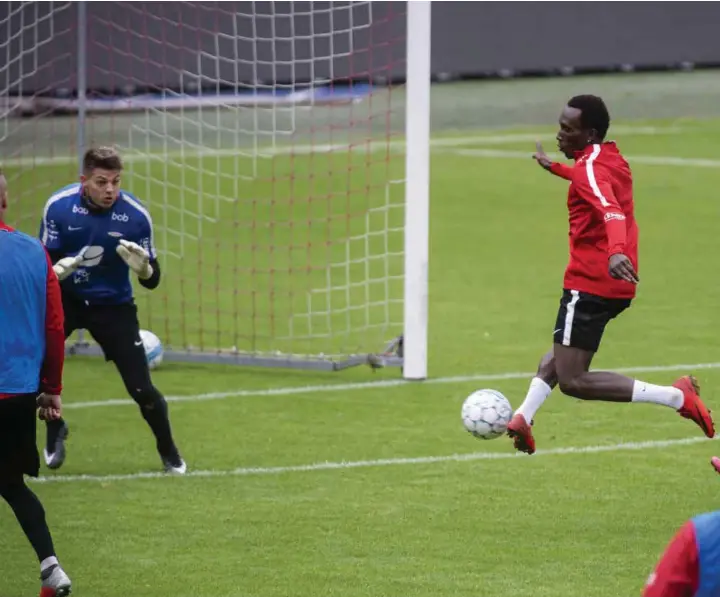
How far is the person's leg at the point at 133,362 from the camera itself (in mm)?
9008

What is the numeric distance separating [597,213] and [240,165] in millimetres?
14449

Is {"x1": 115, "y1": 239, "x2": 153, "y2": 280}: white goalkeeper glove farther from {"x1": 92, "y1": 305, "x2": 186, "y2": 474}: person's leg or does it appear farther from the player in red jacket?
the player in red jacket

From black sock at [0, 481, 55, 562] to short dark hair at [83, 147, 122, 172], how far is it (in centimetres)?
250

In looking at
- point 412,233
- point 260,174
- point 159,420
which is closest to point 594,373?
point 159,420

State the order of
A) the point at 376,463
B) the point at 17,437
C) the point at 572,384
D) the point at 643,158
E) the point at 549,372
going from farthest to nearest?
the point at 643,158 < the point at 376,463 < the point at 549,372 < the point at 572,384 < the point at 17,437

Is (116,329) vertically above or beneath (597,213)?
beneath

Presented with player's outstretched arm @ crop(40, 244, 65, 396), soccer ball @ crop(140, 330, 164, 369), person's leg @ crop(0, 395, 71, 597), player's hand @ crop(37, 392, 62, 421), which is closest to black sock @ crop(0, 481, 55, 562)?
person's leg @ crop(0, 395, 71, 597)

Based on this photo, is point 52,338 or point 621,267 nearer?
point 52,338

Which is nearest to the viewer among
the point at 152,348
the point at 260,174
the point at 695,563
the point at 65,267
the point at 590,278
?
the point at 695,563

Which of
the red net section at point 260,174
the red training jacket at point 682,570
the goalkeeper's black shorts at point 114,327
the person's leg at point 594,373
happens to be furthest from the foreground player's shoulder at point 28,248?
the red net section at point 260,174

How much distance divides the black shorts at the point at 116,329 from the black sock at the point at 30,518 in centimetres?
235

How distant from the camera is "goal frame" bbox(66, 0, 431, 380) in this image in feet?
36.4

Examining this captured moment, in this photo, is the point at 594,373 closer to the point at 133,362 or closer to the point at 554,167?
the point at 554,167

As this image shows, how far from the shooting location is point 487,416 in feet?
28.2
